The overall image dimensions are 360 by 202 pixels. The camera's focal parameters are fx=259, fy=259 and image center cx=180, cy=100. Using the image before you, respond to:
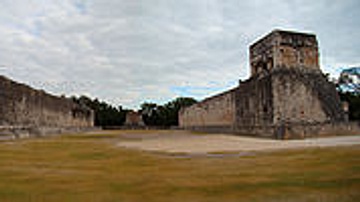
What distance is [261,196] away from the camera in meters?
2.54

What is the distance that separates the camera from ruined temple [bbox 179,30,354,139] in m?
12.1

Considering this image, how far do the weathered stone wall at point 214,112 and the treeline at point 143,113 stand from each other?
16.4 metres

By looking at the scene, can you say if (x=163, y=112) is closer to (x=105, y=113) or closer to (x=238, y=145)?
(x=105, y=113)

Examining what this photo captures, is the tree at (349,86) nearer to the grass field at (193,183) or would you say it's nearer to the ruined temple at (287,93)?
the ruined temple at (287,93)

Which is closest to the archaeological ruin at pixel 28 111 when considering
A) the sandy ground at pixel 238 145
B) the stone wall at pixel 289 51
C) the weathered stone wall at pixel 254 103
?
the sandy ground at pixel 238 145

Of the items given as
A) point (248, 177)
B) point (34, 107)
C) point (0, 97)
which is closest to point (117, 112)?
point (34, 107)

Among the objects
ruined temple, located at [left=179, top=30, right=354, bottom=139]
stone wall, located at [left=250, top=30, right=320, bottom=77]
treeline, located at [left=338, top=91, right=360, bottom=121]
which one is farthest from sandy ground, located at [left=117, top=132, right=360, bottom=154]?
treeline, located at [left=338, top=91, right=360, bottom=121]

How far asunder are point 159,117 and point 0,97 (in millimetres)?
37659

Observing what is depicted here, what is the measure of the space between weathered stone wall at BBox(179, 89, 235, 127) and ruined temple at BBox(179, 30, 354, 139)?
197 centimetres

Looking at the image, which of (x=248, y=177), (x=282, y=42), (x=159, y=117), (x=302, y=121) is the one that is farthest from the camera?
(x=159, y=117)

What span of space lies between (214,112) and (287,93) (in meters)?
9.76

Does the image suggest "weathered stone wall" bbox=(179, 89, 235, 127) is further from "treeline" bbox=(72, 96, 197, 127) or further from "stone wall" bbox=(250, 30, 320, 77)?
"treeline" bbox=(72, 96, 197, 127)

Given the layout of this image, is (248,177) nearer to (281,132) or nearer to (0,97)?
(281,132)

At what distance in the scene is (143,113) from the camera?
5247cm
